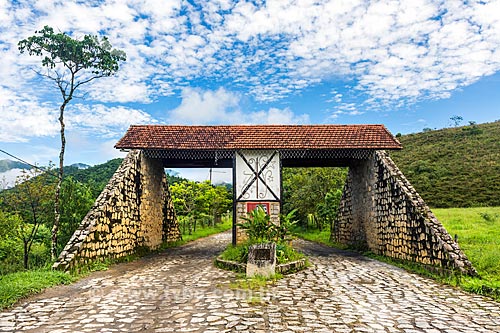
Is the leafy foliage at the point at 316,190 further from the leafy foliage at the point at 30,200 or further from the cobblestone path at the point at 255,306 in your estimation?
the cobblestone path at the point at 255,306

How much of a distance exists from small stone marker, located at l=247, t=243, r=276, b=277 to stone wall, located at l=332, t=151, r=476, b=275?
400 centimetres

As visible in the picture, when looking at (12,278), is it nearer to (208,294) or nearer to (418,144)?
(208,294)

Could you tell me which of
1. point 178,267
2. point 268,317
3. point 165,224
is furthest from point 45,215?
point 268,317

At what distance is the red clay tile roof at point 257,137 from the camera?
1443cm

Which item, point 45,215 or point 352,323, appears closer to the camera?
point 352,323

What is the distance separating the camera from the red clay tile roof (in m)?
14.4

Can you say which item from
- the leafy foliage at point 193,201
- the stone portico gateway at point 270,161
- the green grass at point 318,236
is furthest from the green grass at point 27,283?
the leafy foliage at point 193,201

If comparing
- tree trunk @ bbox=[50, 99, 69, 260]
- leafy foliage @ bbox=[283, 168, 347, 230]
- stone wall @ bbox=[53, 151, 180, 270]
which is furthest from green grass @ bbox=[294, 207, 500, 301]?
tree trunk @ bbox=[50, 99, 69, 260]

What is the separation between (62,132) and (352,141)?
1004cm

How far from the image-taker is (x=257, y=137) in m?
15.2

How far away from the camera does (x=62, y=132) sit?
533 inches

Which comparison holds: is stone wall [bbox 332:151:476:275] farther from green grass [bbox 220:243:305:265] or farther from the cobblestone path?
green grass [bbox 220:243:305:265]

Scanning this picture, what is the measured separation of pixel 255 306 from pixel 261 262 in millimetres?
2834

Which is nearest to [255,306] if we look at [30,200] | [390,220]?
[390,220]
